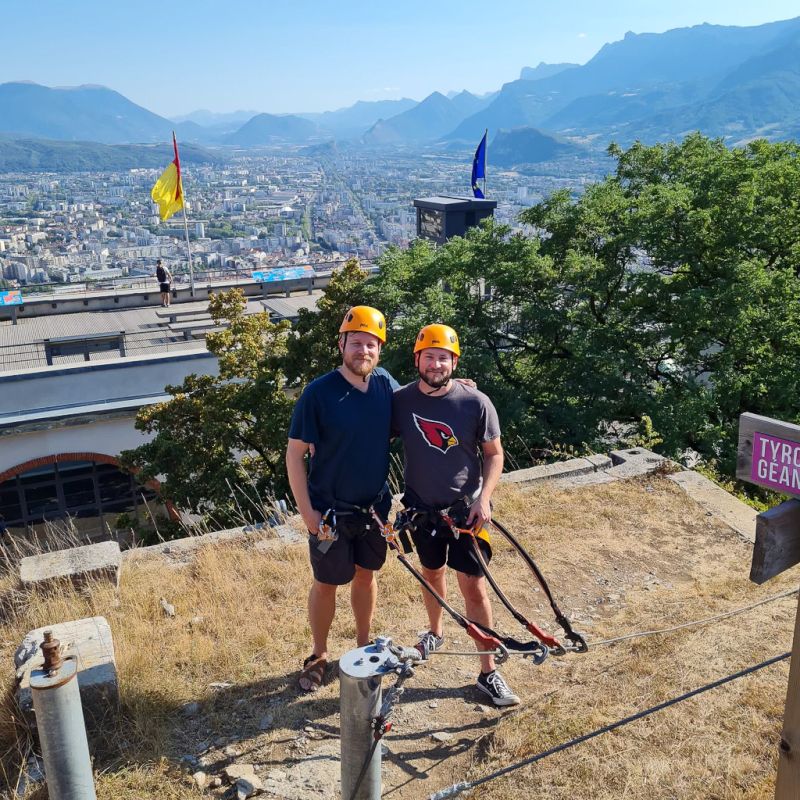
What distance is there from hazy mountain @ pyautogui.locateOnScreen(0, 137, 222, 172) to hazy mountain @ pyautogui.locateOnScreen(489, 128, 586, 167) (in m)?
71.4

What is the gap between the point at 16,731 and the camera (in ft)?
13.5

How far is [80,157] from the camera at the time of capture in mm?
169125

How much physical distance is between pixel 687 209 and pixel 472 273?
4015mm

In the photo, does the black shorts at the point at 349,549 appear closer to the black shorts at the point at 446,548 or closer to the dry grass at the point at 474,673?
the black shorts at the point at 446,548

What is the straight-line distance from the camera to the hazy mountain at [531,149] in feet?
534

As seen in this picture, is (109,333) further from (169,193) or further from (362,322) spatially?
(362,322)

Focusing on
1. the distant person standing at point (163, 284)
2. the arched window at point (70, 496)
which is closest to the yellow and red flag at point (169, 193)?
the distant person standing at point (163, 284)

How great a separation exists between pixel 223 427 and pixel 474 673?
9195 millimetres

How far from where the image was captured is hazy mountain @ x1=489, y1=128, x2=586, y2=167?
534 ft

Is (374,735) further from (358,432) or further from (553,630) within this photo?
(553,630)

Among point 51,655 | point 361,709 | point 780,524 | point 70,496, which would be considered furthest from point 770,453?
point 70,496

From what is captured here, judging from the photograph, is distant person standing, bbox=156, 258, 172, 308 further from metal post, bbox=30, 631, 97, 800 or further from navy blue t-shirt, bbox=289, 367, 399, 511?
metal post, bbox=30, 631, 97, 800

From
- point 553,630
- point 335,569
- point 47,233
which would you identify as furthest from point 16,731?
point 47,233

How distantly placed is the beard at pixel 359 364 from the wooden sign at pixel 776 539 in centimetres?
221
